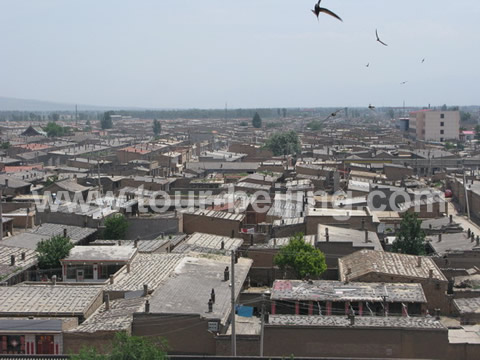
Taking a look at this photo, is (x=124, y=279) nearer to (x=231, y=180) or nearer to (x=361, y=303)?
(x=361, y=303)

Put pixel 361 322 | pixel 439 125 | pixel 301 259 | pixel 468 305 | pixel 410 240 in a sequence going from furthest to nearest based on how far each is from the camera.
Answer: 1. pixel 439 125
2. pixel 410 240
3. pixel 301 259
4. pixel 468 305
5. pixel 361 322

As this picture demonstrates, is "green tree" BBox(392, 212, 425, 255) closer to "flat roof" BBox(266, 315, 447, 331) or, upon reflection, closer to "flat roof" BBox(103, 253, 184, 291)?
"flat roof" BBox(103, 253, 184, 291)

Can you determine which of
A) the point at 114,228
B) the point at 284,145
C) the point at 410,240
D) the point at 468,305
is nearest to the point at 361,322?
the point at 468,305

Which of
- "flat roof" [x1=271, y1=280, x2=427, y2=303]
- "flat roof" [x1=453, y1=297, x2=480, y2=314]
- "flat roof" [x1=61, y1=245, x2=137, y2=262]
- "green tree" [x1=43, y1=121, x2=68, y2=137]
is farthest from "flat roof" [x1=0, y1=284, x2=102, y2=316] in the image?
"green tree" [x1=43, y1=121, x2=68, y2=137]

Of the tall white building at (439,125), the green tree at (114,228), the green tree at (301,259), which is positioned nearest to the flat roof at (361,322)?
the green tree at (301,259)

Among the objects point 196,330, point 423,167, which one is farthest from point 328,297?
point 423,167

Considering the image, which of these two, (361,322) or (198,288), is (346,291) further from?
(198,288)
